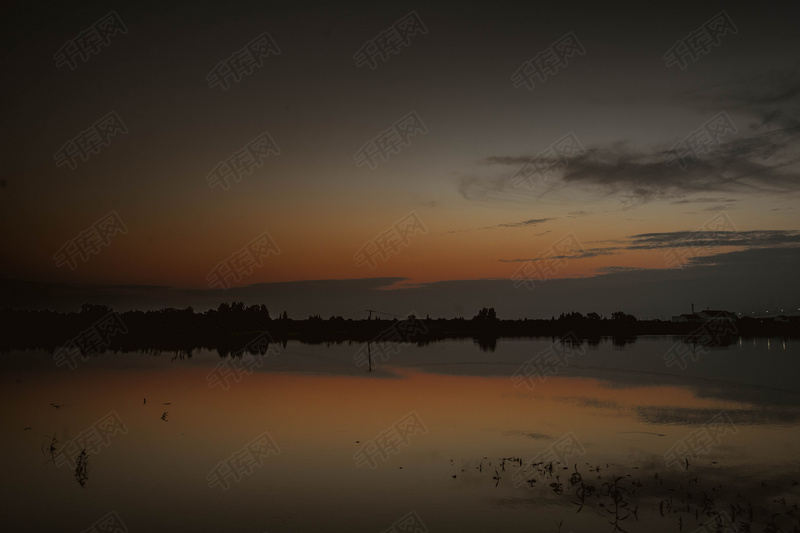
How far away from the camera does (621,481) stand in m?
13.6

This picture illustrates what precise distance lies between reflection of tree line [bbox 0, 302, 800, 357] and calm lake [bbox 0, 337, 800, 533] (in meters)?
31.5

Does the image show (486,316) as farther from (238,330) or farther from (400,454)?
(400,454)

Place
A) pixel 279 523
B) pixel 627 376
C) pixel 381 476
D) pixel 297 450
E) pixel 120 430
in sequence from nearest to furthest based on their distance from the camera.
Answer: pixel 279 523 < pixel 381 476 < pixel 297 450 < pixel 120 430 < pixel 627 376

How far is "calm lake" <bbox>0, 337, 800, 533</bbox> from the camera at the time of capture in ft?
38.5

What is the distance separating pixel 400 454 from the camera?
1689 cm

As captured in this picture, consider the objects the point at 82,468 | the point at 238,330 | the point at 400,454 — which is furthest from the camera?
the point at 238,330

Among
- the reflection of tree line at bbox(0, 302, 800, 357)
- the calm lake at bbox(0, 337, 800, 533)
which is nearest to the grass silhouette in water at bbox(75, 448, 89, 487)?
the calm lake at bbox(0, 337, 800, 533)

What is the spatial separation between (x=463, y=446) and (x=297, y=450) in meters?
5.25

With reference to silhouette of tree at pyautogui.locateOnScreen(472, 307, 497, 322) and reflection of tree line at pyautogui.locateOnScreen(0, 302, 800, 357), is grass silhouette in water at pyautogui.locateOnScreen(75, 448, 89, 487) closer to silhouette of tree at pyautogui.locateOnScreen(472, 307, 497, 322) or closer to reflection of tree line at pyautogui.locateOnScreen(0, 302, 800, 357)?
reflection of tree line at pyautogui.locateOnScreen(0, 302, 800, 357)

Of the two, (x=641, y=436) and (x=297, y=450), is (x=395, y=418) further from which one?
(x=641, y=436)

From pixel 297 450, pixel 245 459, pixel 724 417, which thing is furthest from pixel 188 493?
pixel 724 417

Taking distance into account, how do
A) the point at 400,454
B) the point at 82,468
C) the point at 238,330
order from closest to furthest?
the point at 82,468, the point at 400,454, the point at 238,330

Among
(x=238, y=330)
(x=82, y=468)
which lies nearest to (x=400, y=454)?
(x=82, y=468)

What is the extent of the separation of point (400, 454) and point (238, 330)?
90.1m
